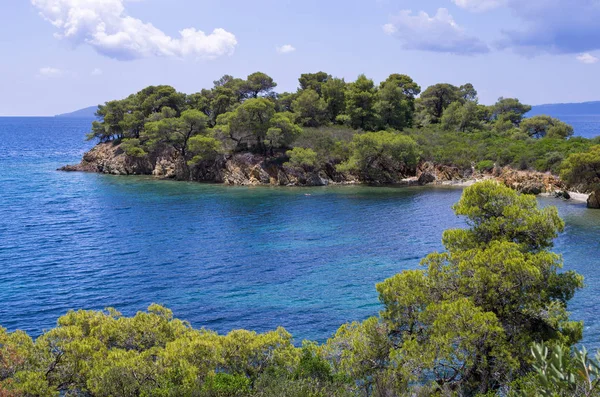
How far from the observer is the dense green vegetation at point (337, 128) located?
2790 inches

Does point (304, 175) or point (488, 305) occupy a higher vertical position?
point (304, 175)

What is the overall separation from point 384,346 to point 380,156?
56453 mm

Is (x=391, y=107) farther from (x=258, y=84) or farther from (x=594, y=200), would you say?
(x=594, y=200)

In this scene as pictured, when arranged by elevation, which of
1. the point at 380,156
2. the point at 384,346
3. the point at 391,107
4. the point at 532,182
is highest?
the point at 391,107

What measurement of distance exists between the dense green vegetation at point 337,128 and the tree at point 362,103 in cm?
17

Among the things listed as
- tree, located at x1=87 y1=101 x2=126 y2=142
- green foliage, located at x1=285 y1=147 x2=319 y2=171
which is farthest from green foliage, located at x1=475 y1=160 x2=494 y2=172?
tree, located at x1=87 y1=101 x2=126 y2=142

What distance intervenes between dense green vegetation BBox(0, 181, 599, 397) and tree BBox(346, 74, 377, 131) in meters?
68.0

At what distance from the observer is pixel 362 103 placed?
8675 cm

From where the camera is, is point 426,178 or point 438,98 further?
point 438,98

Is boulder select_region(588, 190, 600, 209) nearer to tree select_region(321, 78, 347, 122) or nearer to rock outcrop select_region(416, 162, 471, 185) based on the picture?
rock outcrop select_region(416, 162, 471, 185)

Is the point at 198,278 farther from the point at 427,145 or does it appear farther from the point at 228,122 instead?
the point at 427,145

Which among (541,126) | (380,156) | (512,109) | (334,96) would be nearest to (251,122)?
(380,156)

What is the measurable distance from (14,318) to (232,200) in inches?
1400

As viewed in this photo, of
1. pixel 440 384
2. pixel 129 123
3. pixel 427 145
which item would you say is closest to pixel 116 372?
pixel 440 384
